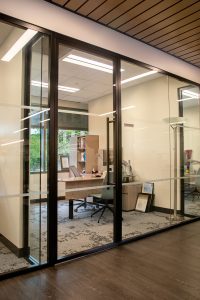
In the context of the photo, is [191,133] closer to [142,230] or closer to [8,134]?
[142,230]

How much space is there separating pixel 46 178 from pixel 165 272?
172 cm

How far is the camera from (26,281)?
253 cm

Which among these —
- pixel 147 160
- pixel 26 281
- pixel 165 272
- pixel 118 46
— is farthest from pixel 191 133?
pixel 26 281

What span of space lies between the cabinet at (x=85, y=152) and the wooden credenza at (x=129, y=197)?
1.78 metres

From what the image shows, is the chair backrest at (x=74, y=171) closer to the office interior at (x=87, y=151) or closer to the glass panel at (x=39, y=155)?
the office interior at (x=87, y=151)

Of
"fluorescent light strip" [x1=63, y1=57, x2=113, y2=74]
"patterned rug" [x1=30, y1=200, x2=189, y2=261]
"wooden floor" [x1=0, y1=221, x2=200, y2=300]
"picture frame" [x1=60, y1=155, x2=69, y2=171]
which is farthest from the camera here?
"fluorescent light strip" [x1=63, y1=57, x2=113, y2=74]

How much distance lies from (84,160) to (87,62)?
1.90 metres

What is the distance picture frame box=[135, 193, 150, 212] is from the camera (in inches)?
227

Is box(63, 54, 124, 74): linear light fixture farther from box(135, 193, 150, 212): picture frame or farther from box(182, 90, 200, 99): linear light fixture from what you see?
box(135, 193, 150, 212): picture frame

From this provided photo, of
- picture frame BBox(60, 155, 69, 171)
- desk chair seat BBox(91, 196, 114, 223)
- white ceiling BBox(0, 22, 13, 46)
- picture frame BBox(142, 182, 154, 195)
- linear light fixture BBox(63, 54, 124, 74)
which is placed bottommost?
desk chair seat BBox(91, 196, 114, 223)

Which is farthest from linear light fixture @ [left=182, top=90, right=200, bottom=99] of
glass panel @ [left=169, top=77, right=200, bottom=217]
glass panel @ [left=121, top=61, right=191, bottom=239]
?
glass panel @ [left=121, top=61, right=191, bottom=239]

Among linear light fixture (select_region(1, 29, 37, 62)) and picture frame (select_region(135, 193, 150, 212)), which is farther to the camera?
picture frame (select_region(135, 193, 150, 212))

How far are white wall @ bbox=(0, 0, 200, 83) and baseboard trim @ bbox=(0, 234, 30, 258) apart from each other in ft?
9.09

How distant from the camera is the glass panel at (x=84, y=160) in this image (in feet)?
11.6
